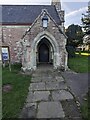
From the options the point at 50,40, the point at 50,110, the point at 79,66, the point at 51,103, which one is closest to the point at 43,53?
the point at 79,66

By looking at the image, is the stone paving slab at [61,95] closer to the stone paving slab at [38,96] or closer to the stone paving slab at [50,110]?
the stone paving slab at [38,96]

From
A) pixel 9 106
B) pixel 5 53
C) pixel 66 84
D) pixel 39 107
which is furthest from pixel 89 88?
pixel 5 53

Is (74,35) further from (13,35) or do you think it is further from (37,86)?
(37,86)

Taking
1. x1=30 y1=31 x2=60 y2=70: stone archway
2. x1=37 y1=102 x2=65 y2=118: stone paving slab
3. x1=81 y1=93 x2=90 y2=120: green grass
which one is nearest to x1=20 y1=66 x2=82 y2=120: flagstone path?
x1=37 y1=102 x2=65 y2=118: stone paving slab

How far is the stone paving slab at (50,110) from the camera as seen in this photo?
829 cm

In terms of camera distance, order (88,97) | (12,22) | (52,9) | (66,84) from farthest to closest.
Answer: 1. (52,9)
2. (12,22)
3. (66,84)
4. (88,97)

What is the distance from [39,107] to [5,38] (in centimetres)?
1862

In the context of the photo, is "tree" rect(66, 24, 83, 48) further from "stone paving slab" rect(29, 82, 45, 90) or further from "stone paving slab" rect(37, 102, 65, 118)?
"stone paving slab" rect(37, 102, 65, 118)

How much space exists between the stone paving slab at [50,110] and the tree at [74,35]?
119ft

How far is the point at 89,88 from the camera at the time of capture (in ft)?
41.1

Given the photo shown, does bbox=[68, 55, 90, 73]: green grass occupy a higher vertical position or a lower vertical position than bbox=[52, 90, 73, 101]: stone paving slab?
higher

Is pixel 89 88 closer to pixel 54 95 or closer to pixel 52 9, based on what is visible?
pixel 54 95

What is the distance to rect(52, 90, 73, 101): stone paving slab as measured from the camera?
10631 millimetres

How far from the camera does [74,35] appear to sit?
46.7 m
